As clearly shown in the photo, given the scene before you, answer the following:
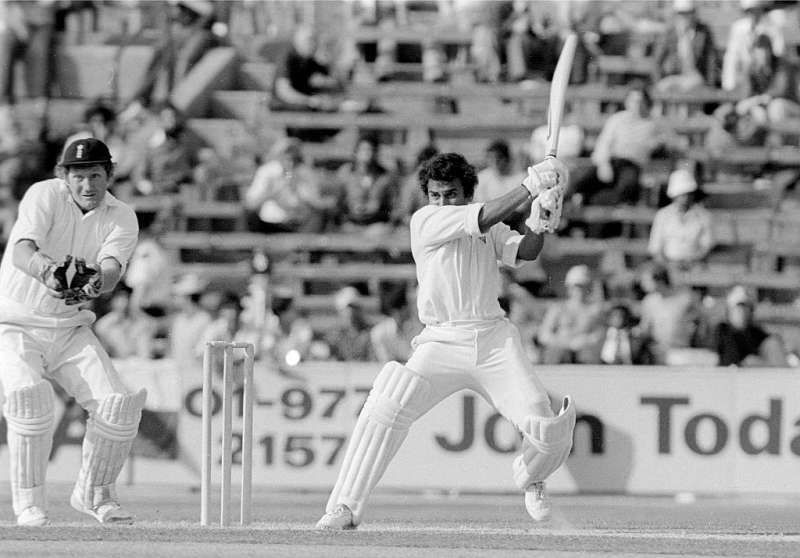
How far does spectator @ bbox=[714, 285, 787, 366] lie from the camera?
14.9 m

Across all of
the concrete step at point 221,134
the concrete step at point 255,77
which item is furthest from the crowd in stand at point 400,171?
the concrete step at point 255,77

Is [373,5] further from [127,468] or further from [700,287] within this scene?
[127,468]

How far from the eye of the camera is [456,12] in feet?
64.8

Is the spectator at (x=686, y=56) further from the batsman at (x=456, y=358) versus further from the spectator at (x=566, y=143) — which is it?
the batsman at (x=456, y=358)

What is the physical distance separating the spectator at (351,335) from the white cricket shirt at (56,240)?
607cm

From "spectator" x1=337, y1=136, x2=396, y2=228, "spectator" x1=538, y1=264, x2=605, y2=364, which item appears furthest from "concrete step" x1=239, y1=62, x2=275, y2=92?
"spectator" x1=538, y1=264, x2=605, y2=364

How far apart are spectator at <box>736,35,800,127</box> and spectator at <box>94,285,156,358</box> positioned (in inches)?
237

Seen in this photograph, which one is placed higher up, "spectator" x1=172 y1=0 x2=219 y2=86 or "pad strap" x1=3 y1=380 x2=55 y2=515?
"spectator" x1=172 y1=0 x2=219 y2=86

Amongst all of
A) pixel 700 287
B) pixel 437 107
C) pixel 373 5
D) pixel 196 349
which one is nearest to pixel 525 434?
pixel 196 349

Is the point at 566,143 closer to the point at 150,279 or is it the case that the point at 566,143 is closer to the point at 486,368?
the point at 150,279

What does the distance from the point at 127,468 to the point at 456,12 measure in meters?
7.73

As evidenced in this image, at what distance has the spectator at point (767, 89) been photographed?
18062 mm

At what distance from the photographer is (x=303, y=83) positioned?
18969 millimetres

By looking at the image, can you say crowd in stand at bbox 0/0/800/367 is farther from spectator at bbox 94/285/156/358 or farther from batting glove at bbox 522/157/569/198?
batting glove at bbox 522/157/569/198
